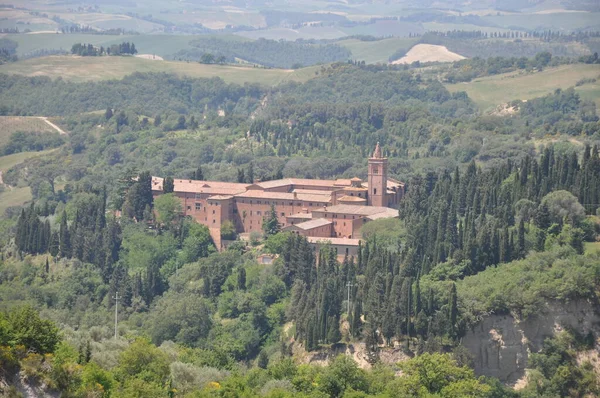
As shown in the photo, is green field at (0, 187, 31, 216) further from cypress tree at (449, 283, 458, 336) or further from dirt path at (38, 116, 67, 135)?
cypress tree at (449, 283, 458, 336)

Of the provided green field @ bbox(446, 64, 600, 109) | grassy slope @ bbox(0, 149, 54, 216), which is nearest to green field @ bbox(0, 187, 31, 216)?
grassy slope @ bbox(0, 149, 54, 216)

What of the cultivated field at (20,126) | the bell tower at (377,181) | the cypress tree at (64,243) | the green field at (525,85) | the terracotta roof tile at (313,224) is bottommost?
the cultivated field at (20,126)

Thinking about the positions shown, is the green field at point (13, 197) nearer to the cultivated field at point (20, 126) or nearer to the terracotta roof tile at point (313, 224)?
the cultivated field at point (20, 126)

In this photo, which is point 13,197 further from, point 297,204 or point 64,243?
point 297,204

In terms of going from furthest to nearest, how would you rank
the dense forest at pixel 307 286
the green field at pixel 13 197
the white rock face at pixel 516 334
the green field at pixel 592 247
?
the green field at pixel 13 197, the green field at pixel 592 247, the white rock face at pixel 516 334, the dense forest at pixel 307 286

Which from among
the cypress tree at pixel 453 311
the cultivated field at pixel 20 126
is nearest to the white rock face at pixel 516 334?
the cypress tree at pixel 453 311

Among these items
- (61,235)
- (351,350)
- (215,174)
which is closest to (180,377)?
(351,350)

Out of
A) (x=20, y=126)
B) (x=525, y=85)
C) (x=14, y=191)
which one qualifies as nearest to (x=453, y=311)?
(x=14, y=191)
